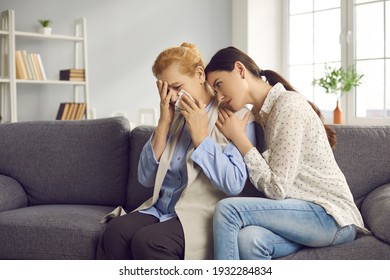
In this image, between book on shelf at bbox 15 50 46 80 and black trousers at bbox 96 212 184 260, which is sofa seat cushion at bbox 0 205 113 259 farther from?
book on shelf at bbox 15 50 46 80

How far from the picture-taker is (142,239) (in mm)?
1942

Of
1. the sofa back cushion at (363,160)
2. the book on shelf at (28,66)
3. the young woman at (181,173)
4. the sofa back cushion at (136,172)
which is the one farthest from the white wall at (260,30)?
the young woman at (181,173)

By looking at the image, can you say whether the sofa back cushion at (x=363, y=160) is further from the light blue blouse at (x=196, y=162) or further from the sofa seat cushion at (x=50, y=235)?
the sofa seat cushion at (x=50, y=235)

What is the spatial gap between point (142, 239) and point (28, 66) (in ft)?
11.8

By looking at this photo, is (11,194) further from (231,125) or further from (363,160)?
Answer: (363,160)

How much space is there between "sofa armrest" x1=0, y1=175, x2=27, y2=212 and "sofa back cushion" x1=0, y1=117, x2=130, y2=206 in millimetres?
48

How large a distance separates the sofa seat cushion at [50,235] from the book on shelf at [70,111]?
113 inches

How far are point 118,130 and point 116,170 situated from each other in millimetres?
197

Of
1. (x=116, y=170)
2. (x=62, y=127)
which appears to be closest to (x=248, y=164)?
(x=116, y=170)

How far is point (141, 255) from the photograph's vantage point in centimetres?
194

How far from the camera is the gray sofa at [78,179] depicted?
2.34m

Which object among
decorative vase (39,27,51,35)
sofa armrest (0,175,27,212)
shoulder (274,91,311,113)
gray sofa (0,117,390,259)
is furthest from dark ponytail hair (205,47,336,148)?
decorative vase (39,27,51,35)

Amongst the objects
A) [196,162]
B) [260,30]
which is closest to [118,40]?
[260,30]
